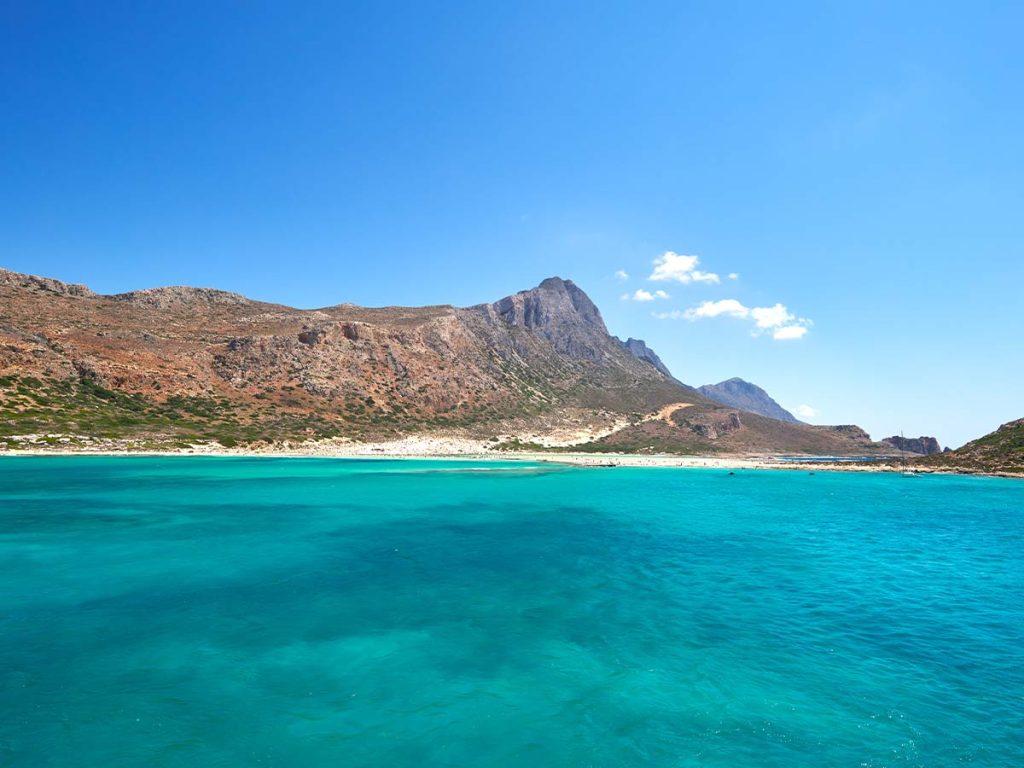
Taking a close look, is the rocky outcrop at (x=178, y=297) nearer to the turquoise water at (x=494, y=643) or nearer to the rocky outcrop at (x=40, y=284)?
the rocky outcrop at (x=40, y=284)

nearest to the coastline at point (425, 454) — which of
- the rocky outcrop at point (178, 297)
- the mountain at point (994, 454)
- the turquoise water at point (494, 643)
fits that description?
the mountain at point (994, 454)

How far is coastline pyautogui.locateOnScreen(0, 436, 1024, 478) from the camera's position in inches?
2623

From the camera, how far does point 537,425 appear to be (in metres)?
130

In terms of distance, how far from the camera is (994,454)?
86.0 m

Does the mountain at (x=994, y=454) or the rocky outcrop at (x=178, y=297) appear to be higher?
the rocky outcrop at (x=178, y=297)

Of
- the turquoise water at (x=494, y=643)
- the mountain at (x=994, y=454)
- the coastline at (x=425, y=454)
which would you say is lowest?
the turquoise water at (x=494, y=643)

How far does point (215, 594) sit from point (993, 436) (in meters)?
130

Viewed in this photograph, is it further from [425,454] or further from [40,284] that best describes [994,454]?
[40,284]

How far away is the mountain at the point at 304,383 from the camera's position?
7756 cm

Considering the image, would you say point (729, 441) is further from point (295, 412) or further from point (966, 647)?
point (966, 647)

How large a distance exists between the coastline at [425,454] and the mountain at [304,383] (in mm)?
2735

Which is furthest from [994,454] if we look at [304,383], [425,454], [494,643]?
[304,383]

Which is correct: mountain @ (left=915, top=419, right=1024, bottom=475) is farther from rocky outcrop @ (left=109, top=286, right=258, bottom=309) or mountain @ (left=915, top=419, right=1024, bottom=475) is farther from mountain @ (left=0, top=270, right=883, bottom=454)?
Result: rocky outcrop @ (left=109, top=286, right=258, bottom=309)

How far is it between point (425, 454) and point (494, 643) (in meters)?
82.2
